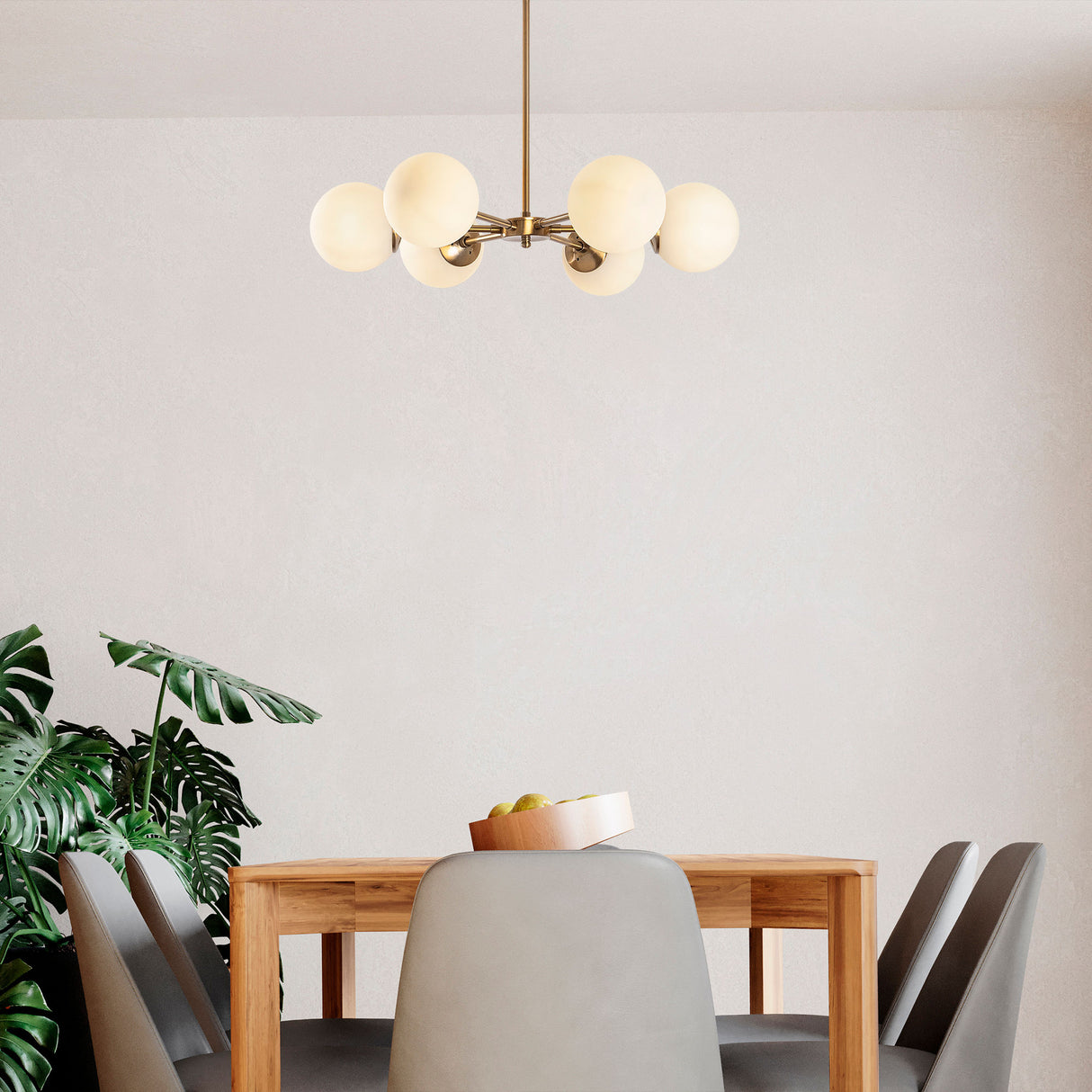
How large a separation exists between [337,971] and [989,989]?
1.28 meters

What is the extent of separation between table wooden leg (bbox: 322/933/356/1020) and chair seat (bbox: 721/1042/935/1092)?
84 centimetres

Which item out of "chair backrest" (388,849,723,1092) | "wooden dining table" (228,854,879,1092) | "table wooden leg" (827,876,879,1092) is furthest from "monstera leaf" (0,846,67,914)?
"table wooden leg" (827,876,879,1092)

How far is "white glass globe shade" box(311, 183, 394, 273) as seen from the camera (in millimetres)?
2045

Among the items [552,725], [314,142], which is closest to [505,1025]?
[552,725]

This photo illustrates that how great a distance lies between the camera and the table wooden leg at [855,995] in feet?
5.12

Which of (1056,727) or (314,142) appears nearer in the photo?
(1056,727)

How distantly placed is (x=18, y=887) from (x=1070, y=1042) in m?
2.78

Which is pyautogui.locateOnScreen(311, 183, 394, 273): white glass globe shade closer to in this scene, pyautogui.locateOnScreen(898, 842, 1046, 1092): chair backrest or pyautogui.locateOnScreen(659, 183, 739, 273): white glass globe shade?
pyautogui.locateOnScreen(659, 183, 739, 273): white glass globe shade

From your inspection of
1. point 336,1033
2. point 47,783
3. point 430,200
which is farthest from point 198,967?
point 430,200

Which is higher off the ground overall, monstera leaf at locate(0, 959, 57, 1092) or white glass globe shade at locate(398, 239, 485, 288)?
white glass globe shade at locate(398, 239, 485, 288)

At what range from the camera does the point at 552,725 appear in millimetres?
3375

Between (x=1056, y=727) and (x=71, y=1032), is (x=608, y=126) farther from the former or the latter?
(x=71, y=1032)

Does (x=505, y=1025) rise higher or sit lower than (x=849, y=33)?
lower

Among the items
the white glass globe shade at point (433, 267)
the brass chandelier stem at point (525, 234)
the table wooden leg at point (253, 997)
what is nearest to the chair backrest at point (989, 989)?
the table wooden leg at point (253, 997)
